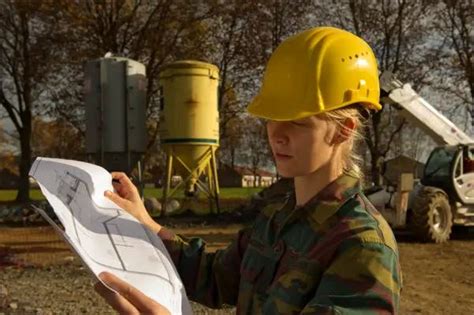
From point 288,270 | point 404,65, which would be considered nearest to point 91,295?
point 288,270

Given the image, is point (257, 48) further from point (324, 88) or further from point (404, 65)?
point (324, 88)

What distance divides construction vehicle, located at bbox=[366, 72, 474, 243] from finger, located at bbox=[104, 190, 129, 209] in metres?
10.8

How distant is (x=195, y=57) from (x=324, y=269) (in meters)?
25.0

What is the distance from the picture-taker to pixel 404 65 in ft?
87.7

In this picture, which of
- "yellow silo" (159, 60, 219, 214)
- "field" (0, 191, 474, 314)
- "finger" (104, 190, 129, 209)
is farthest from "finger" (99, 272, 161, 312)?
Answer: "yellow silo" (159, 60, 219, 214)

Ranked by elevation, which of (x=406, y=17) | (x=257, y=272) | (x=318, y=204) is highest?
(x=406, y=17)

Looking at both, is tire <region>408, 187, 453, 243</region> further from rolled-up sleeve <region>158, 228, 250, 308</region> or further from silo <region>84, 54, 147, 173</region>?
rolled-up sleeve <region>158, 228, 250, 308</region>

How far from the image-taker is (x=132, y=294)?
4.74ft

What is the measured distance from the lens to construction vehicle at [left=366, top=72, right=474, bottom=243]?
12555mm

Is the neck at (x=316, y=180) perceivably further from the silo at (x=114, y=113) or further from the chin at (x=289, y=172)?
the silo at (x=114, y=113)

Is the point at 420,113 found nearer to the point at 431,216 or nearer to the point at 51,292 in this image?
the point at 431,216

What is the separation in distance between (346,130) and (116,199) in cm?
82

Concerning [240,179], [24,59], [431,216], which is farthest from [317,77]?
[240,179]

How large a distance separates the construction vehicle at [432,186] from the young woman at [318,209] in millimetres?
11028
